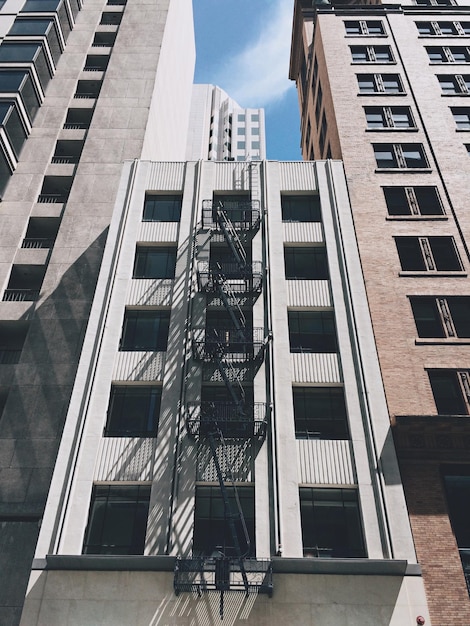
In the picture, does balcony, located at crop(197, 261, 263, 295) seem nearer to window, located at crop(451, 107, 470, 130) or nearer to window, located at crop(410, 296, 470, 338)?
window, located at crop(410, 296, 470, 338)

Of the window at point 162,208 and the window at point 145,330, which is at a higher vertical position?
the window at point 162,208

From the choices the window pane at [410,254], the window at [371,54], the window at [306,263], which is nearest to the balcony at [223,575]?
the window at [306,263]

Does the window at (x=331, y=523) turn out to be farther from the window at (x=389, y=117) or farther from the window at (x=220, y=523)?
the window at (x=389, y=117)

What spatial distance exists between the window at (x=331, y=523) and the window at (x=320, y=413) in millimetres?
2660

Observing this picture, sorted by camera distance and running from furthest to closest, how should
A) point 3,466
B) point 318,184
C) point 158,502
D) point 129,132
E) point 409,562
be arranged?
point 129,132 → point 318,184 → point 3,466 → point 158,502 → point 409,562

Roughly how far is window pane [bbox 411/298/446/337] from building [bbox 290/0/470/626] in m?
0.06

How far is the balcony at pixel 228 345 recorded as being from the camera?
24109mm

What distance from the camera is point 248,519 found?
789 inches

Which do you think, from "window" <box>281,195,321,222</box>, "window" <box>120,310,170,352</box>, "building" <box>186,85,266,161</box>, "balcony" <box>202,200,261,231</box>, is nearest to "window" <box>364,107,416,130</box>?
"window" <box>281,195,321,222</box>

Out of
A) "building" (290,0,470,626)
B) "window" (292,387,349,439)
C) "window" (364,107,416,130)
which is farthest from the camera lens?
"window" (364,107,416,130)

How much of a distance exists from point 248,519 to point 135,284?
14.1 meters

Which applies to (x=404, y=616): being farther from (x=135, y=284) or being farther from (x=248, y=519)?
(x=135, y=284)

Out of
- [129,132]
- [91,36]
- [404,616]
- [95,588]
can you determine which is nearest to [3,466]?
[95,588]

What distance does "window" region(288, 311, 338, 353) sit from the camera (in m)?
25.2
